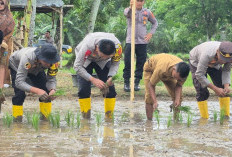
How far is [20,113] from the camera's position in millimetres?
7918

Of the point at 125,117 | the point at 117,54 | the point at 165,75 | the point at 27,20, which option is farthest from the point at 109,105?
the point at 27,20

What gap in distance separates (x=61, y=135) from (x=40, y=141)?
47cm

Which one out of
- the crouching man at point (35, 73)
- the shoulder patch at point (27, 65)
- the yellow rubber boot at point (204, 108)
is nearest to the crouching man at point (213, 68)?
the yellow rubber boot at point (204, 108)

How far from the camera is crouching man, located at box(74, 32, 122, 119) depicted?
7.51 metres

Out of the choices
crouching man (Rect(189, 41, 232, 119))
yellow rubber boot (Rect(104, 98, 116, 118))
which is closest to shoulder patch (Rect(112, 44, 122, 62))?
yellow rubber boot (Rect(104, 98, 116, 118))

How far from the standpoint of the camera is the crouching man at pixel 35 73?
23.4ft

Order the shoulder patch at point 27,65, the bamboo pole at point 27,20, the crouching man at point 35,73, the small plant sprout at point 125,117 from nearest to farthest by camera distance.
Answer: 1. the crouching man at point 35,73
2. the shoulder patch at point 27,65
3. the small plant sprout at point 125,117
4. the bamboo pole at point 27,20

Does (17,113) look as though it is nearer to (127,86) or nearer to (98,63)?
(98,63)

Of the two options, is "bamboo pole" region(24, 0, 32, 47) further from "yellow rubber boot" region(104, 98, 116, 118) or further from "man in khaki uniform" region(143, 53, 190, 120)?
"man in khaki uniform" region(143, 53, 190, 120)

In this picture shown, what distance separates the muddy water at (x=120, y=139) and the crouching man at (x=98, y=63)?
0.38 metres

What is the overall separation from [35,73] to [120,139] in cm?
210

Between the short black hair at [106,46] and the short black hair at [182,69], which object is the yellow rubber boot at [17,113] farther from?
the short black hair at [182,69]

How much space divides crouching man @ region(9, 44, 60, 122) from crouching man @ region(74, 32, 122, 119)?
1.74 feet

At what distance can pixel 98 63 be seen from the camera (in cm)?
820
